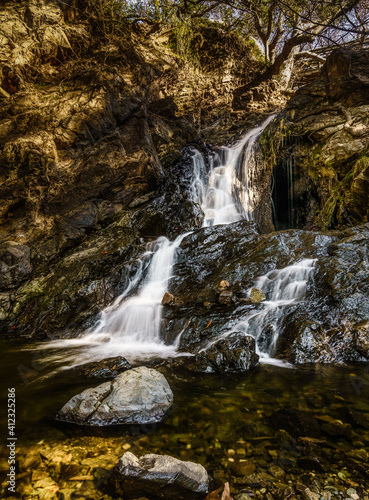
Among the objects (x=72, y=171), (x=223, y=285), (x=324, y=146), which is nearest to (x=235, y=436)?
(x=223, y=285)

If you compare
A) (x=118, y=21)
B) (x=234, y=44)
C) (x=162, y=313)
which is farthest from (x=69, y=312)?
(x=234, y=44)

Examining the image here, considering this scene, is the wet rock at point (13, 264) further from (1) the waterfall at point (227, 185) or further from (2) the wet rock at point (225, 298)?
(1) the waterfall at point (227, 185)

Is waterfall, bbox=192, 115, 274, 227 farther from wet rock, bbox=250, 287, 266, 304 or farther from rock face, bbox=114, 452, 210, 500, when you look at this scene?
rock face, bbox=114, 452, 210, 500

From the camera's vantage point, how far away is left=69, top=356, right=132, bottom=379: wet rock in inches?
155

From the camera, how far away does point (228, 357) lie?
163 inches

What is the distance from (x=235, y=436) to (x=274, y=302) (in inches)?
133

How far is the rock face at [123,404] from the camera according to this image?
2666 mm

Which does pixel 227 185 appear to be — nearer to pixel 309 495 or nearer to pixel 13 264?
pixel 13 264

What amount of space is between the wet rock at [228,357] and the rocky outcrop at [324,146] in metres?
6.73

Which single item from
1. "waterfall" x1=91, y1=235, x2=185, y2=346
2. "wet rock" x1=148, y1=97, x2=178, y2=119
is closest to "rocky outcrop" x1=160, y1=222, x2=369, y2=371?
"waterfall" x1=91, y1=235, x2=185, y2=346

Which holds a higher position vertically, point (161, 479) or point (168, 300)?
point (161, 479)

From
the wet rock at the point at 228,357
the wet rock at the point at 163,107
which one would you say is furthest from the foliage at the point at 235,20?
the wet rock at the point at 228,357

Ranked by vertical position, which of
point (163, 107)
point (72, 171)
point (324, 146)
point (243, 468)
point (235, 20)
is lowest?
point (243, 468)

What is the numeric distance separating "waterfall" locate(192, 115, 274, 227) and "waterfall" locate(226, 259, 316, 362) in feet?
14.8
